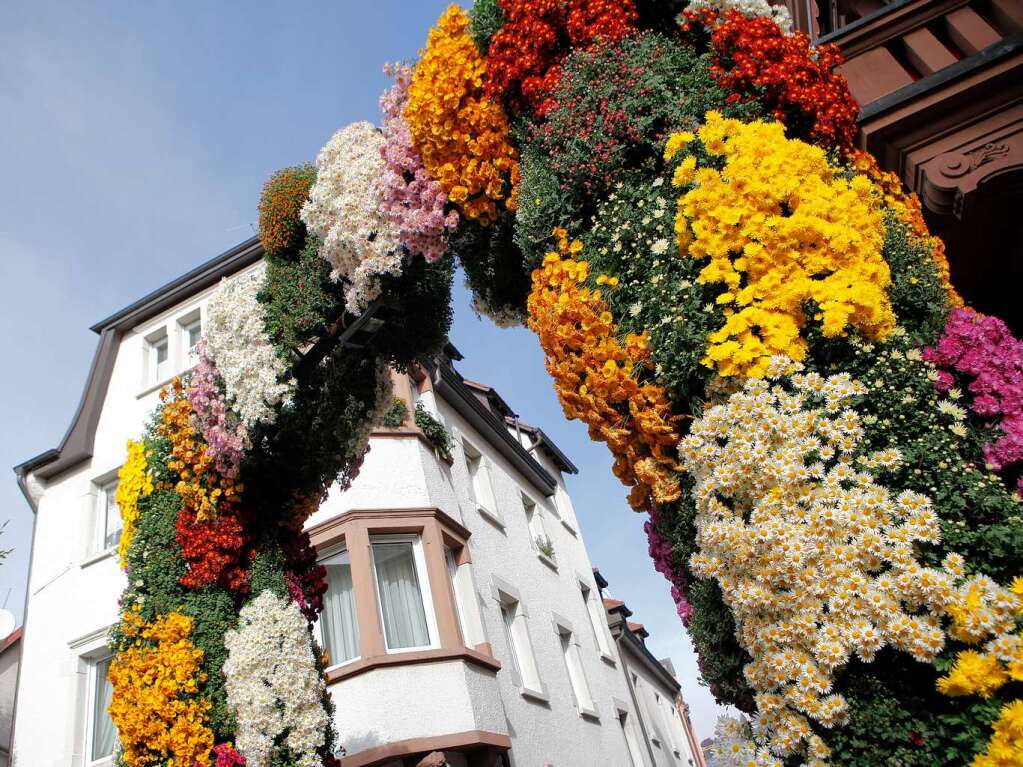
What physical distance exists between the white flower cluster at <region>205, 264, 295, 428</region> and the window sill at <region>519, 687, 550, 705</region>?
7.79m

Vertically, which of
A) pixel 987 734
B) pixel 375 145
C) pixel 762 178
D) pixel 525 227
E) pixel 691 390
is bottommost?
pixel 987 734

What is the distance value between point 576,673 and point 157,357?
403 inches

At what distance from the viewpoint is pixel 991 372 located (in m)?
3.11

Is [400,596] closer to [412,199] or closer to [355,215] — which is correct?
[355,215]

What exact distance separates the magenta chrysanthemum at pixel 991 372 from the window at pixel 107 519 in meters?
12.8

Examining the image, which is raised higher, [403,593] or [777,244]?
[403,593]

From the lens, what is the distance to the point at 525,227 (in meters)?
4.58

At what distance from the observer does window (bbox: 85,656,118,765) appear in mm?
10898

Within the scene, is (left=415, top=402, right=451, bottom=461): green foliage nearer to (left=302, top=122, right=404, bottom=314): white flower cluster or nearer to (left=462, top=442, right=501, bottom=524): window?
(left=462, top=442, right=501, bottom=524): window

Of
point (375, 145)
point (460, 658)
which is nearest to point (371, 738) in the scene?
point (460, 658)

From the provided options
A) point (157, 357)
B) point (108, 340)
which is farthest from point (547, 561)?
point (108, 340)

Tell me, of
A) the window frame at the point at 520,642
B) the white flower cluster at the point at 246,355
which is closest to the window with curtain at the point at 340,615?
the window frame at the point at 520,642

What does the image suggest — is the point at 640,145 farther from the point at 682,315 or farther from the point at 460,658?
the point at 460,658

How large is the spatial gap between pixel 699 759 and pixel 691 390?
32.2 m
